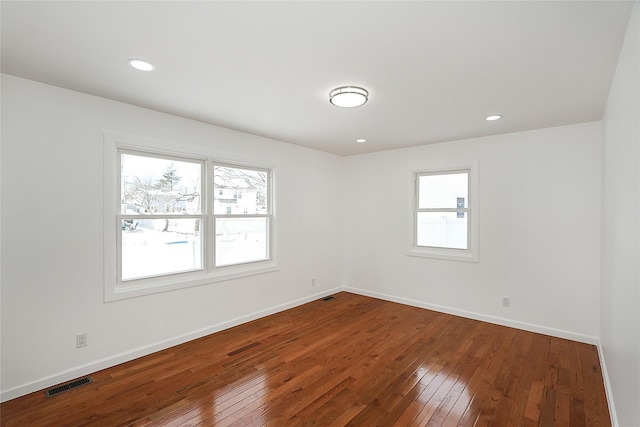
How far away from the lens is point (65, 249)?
262cm

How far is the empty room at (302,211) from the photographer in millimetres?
1772

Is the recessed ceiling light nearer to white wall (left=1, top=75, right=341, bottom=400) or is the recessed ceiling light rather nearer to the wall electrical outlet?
white wall (left=1, top=75, right=341, bottom=400)

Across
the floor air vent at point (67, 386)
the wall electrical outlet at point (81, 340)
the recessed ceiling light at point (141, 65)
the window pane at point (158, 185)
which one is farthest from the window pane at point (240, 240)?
the recessed ceiling light at point (141, 65)

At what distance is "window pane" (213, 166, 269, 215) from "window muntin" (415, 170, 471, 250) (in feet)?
7.97

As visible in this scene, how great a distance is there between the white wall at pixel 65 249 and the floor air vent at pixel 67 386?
0.08m

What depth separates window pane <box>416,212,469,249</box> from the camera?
4.41 meters

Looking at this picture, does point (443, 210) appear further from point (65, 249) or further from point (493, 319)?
point (65, 249)

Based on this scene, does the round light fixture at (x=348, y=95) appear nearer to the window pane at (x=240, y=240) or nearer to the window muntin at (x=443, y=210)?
the window pane at (x=240, y=240)

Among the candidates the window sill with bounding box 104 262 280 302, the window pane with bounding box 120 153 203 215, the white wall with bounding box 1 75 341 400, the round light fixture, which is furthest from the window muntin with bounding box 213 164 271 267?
the round light fixture

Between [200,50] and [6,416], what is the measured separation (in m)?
2.89

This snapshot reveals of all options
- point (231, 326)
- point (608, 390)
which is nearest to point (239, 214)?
point (231, 326)

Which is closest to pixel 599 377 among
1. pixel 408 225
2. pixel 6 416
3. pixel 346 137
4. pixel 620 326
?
pixel 620 326

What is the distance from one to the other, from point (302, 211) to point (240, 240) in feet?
3.84

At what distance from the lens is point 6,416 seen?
2.16 m
